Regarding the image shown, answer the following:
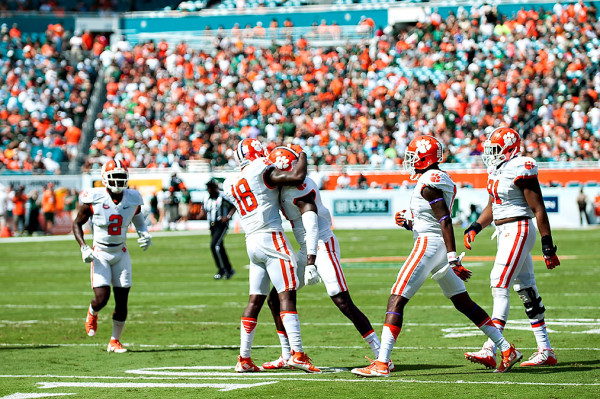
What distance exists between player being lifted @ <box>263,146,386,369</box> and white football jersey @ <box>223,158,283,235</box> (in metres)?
0.11

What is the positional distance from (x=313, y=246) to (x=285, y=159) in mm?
747

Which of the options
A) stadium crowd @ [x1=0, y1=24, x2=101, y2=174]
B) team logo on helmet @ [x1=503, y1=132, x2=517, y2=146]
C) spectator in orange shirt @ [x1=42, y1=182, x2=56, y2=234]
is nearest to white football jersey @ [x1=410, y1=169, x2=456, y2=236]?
team logo on helmet @ [x1=503, y1=132, x2=517, y2=146]

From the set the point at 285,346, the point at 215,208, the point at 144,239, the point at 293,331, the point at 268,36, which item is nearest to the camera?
the point at 293,331

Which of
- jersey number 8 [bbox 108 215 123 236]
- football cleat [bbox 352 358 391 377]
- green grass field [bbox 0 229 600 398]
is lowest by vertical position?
green grass field [bbox 0 229 600 398]

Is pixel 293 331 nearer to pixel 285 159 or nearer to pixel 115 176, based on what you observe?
pixel 285 159

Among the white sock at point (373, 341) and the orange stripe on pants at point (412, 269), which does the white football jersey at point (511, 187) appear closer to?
the orange stripe on pants at point (412, 269)

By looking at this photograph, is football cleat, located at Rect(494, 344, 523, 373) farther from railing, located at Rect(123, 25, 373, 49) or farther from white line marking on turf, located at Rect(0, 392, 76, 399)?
railing, located at Rect(123, 25, 373, 49)

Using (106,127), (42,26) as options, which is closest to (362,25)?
(106,127)

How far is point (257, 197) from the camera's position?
8.80m

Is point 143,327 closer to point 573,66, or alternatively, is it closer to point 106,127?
point 573,66

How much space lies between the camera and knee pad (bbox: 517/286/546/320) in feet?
29.2

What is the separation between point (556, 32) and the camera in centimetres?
3678

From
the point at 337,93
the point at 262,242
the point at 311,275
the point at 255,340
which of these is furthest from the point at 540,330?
the point at 337,93

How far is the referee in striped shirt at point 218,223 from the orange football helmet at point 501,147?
32.4 ft
